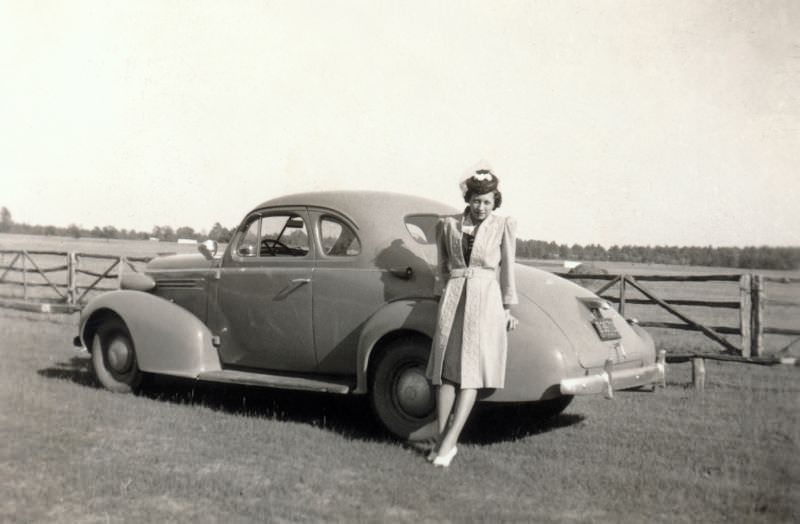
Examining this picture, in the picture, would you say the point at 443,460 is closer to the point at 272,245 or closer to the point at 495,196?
the point at 495,196

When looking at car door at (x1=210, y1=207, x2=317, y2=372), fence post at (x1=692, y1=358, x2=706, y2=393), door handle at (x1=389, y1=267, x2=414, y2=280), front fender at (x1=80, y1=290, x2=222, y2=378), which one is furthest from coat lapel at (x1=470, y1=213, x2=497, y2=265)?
fence post at (x1=692, y1=358, x2=706, y2=393)

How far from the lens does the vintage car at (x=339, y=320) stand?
17.1 feet

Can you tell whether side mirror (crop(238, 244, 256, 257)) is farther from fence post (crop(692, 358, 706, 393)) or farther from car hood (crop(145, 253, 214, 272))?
fence post (crop(692, 358, 706, 393))

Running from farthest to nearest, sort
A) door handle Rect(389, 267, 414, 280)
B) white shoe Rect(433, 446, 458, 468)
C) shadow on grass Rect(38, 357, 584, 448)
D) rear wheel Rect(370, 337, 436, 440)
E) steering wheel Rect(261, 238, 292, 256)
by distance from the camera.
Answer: steering wheel Rect(261, 238, 292, 256), shadow on grass Rect(38, 357, 584, 448), door handle Rect(389, 267, 414, 280), rear wheel Rect(370, 337, 436, 440), white shoe Rect(433, 446, 458, 468)

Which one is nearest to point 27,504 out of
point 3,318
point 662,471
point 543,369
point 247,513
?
point 247,513

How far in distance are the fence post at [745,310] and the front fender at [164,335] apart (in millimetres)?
A: 6419

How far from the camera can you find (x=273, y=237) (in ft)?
21.8

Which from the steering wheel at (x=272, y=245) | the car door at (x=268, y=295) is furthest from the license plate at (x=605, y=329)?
the steering wheel at (x=272, y=245)

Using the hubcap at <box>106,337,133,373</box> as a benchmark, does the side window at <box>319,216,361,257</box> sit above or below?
above

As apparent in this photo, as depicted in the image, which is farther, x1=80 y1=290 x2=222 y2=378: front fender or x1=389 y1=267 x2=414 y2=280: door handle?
x1=80 y1=290 x2=222 y2=378: front fender

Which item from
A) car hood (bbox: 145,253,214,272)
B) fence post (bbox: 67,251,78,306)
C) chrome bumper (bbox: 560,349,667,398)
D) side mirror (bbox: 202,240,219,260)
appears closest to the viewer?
chrome bumper (bbox: 560,349,667,398)

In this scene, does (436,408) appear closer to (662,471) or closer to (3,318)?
(662,471)

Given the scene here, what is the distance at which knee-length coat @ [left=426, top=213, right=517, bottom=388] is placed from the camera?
15.9 ft

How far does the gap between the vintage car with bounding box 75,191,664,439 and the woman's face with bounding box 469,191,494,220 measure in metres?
0.68
